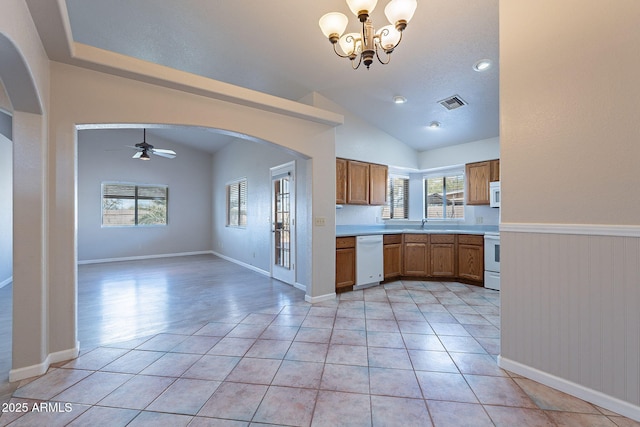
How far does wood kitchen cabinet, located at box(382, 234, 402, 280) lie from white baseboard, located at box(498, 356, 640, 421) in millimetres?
2525

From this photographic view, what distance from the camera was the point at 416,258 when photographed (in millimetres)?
4816

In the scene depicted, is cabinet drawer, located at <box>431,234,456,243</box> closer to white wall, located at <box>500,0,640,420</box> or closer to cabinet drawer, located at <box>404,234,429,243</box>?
cabinet drawer, located at <box>404,234,429,243</box>

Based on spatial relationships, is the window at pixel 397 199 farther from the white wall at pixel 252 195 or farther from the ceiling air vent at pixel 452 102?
the white wall at pixel 252 195

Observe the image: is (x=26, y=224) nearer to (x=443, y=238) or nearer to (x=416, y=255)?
(x=416, y=255)

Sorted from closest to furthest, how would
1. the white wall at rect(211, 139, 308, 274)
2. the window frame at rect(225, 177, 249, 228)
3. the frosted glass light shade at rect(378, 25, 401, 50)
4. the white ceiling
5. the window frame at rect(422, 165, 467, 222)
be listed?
the frosted glass light shade at rect(378, 25, 401, 50) < the white ceiling < the white wall at rect(211, 139, 308, 274) < the window frame at rect(422, 165, 467, 222) < the window frame at rect(225, 177, 249, 228)

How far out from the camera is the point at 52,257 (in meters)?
2.16

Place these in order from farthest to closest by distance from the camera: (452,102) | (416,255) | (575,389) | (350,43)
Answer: (416,255), (452,102), (350,43), (575,389)

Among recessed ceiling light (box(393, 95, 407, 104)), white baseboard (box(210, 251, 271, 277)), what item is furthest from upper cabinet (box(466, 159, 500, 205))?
white baseboard (box(210, 251, 271, 277))

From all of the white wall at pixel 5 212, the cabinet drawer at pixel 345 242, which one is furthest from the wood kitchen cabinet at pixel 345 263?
the white wall at pixel 5 212

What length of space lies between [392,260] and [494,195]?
6.44 feet

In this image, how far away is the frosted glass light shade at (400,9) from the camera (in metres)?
1.88

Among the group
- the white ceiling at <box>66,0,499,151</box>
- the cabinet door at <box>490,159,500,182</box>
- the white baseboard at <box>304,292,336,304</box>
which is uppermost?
the white ceiling at <box>66,0,499,151</box>

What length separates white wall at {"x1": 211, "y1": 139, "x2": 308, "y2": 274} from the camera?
499 centimetres

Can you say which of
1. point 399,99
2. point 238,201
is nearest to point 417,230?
point 399,99
